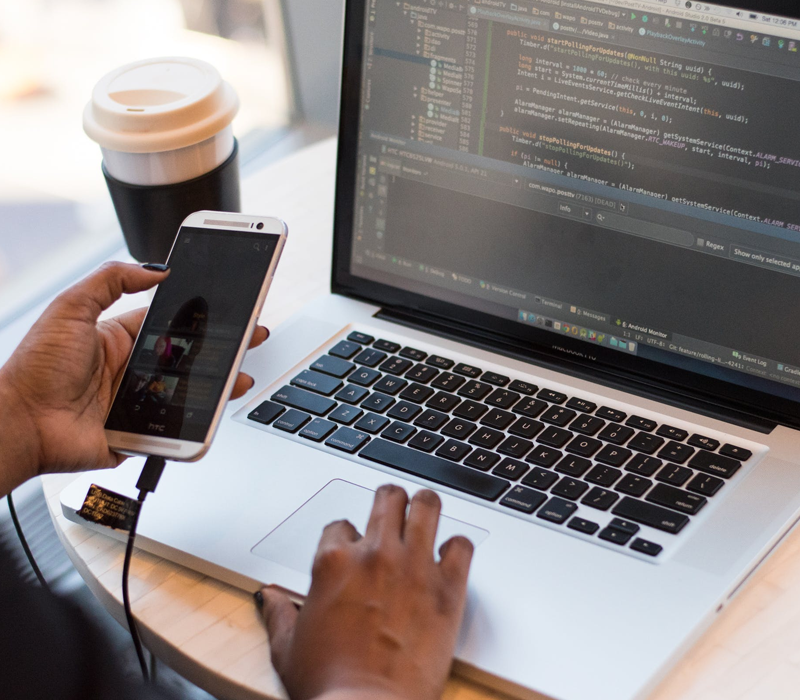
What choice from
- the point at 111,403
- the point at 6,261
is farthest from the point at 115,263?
the point at 6,261

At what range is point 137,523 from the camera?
667 millimetres

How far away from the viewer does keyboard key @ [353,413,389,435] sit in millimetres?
756

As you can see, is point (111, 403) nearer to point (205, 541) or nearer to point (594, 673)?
point (205, 541)

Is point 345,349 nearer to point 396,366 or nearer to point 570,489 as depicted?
point 396,366

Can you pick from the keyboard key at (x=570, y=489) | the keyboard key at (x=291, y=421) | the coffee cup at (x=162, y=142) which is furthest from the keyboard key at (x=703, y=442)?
the coffee cup at (x=162, y=142)

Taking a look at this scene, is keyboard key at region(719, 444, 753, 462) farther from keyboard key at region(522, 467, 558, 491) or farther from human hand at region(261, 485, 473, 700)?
human hand at region(261, 485, 473, 700)

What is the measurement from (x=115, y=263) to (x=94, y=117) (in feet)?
0.78

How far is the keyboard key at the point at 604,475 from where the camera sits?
0.68m

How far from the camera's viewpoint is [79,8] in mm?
1563

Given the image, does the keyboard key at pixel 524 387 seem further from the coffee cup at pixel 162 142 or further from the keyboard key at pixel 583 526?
the coffee cup at pixel 162 142

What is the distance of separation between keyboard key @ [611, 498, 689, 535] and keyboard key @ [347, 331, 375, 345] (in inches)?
12.0

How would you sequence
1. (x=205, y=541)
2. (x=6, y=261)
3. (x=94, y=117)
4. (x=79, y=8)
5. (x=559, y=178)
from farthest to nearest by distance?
(x=79, y=8), (x=6, y=261), (x=94, y=117), (x=559, y=178), (x=205, y=541)

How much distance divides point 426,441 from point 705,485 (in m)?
0.23

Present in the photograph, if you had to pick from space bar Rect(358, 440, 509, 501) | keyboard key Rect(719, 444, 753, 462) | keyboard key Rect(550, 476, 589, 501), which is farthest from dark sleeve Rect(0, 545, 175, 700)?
keyboard key Rect(719, 444, 753, 462)
